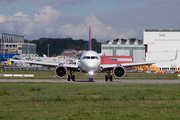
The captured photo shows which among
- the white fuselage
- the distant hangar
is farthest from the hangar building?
the white fuselage

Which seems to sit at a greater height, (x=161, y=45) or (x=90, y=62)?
(x=161, y=45)

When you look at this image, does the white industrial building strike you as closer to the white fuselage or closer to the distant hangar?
the distant hangar

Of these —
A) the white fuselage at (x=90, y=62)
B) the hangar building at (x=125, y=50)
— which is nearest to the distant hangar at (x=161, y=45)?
the hangar building at (x=125, y=50)

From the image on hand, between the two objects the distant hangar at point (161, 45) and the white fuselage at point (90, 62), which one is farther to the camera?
the distant hangar at point (161, 45)

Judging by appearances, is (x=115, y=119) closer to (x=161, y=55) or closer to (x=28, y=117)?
(x=28, y=117)

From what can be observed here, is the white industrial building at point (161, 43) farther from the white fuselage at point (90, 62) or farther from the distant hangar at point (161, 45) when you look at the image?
→ the white fuselage at point (90, 62)

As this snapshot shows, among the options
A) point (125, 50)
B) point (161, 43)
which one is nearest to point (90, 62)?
point (161, 43)

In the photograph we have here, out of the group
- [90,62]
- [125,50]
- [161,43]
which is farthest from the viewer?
[125,50]

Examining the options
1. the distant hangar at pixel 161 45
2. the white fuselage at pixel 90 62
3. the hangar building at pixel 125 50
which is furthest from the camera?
the hangar building at pixel 125 50

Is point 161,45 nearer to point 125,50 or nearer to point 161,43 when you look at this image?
point 161,43

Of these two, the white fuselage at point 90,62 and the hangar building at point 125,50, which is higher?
the hangar building at point 125,50

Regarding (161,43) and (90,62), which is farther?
(161,43)

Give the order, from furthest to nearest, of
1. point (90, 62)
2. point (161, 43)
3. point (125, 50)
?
point (125, 50) → point (161, 43) → point (90, 62)

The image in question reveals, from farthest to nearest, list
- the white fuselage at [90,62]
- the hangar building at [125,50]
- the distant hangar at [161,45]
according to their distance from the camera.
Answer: the hangar building at [125,50] < the distant hangar at [161,45] < the white fuselage at [90,62]
